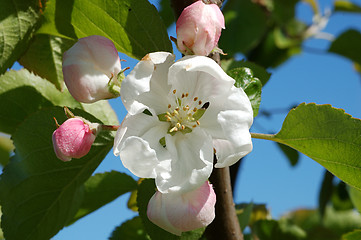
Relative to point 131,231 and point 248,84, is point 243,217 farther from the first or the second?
point 248,84

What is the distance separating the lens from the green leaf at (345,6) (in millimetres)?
3158

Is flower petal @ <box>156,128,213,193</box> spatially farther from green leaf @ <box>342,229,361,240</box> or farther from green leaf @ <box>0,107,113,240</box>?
green leaf @ <box>342,229,361,240</box>

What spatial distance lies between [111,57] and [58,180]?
1.09 feet

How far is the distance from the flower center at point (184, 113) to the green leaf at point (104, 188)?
1.55ft

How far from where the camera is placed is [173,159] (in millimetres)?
804

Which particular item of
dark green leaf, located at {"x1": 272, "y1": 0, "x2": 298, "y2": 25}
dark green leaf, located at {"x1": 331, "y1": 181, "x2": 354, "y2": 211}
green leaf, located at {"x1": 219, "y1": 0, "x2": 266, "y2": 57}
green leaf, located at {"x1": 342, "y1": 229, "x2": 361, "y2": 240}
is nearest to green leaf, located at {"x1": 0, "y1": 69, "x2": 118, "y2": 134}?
green leaf, located at {"x1": 342, "y1": 229, "x2": 361, "y2": 240}

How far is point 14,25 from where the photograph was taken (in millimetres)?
981

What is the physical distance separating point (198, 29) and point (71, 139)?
260mm

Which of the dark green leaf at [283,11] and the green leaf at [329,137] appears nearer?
the green leaf at [329,137]

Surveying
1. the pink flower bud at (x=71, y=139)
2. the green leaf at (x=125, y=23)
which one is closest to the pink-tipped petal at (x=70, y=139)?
the pink flower bud at (x=71, y=139)

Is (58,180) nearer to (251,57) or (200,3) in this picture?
(200,3)

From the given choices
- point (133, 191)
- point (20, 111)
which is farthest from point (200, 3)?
point (133, 191)

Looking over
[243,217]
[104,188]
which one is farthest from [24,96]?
[243,217]

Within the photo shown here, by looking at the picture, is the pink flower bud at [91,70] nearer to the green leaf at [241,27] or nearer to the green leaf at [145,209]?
the green leaf at [145,209]
